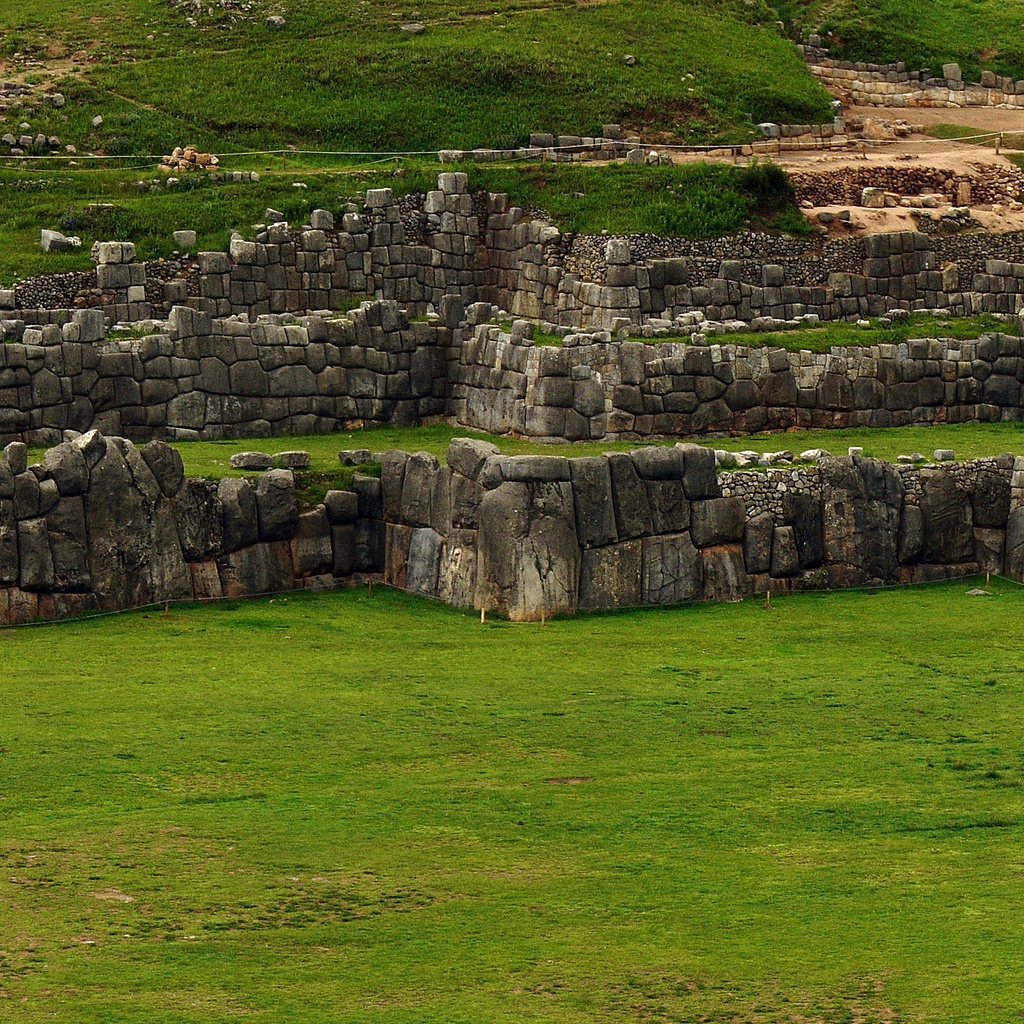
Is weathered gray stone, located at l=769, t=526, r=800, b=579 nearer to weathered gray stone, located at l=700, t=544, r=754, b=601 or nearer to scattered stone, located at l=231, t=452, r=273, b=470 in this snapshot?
weathered gray stone, located at l=700, t=544, r=754, b=601

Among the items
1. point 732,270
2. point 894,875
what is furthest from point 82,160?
point 894,875

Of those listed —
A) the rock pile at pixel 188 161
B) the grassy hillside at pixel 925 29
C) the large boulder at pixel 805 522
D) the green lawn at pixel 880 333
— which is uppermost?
the grassy hillside at pixel 925 29

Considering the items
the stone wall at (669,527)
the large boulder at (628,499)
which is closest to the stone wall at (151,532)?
the stone wall at (669,527)


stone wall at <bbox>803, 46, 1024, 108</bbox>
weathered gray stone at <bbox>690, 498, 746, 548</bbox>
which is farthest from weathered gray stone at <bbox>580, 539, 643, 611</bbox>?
stone wall at <bbox>803, 46, 1024, 108</bbox>

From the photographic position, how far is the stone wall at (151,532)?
36.1 m

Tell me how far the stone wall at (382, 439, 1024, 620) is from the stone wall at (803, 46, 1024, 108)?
93.5 feet

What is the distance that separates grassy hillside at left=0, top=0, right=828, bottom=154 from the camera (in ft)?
189

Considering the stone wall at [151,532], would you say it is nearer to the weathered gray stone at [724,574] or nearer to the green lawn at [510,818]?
the green lawn at [510,818]

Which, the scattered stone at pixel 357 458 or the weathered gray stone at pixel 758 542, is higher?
the scattered stone at pixel 357 458

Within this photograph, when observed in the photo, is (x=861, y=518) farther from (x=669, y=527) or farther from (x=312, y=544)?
(x=312, y=544)

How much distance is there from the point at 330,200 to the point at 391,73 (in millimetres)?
8128

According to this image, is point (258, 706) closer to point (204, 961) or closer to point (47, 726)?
point (47, 726)

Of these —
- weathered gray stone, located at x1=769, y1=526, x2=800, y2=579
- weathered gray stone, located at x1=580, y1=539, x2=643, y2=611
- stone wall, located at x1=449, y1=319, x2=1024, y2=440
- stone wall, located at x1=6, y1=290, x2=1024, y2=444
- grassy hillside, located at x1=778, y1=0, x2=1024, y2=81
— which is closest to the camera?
weathered gray stone, located at x1=580, y1=539, x2=643, y2=611

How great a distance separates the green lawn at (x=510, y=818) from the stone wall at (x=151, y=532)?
85 cm
